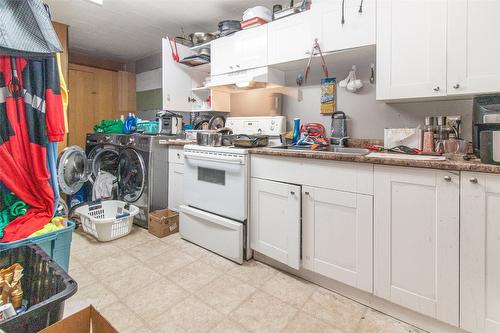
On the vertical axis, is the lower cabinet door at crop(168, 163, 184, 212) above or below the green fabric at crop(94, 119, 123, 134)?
below

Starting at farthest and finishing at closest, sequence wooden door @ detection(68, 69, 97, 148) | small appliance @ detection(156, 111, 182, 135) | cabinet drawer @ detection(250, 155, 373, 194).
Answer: wooden door @ detection(68, 69, 97, 148) < small appliance @ detection(156, 111, 182, 135) < cabinet drawer @ detection(250, 155, 373, 194)

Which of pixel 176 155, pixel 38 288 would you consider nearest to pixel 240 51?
pixel 176 155

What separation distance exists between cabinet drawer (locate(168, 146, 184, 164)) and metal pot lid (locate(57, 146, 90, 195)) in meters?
0.96

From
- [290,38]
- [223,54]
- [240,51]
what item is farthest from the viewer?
[223,54]

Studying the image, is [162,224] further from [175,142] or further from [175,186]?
[175,142]

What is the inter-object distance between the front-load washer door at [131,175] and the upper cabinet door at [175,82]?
67 centimetres

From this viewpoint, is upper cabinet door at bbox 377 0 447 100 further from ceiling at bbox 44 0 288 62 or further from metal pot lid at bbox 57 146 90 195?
metal pot lid at bbox 57 146 90 195

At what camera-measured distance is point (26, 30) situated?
118 cm

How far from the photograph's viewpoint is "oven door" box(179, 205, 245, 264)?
2088 mm

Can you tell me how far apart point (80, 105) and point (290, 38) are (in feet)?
12.5

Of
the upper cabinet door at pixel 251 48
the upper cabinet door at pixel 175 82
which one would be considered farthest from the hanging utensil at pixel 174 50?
the upper cabinet door at pixel 251 48

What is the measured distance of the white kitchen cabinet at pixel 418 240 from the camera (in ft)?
4.21

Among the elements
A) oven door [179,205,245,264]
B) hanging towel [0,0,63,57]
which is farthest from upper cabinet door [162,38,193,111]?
hanging towel [0,0,63,57]

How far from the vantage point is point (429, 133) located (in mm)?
1750
